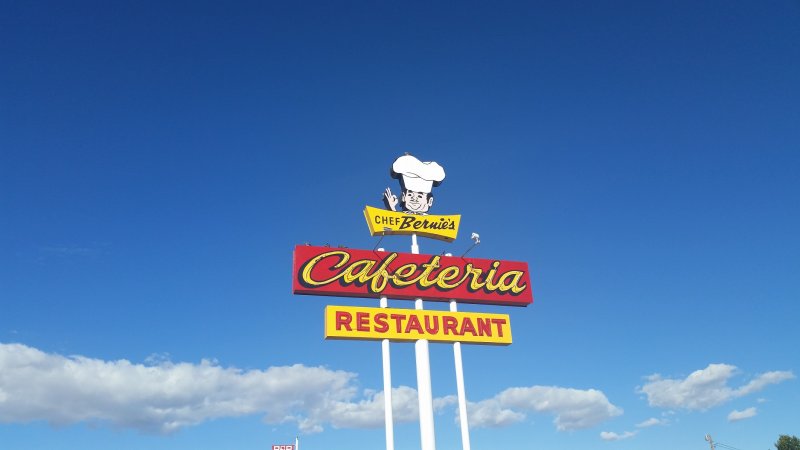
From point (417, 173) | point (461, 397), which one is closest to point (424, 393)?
point (461, 397)

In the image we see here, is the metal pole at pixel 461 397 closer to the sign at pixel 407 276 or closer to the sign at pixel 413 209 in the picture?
the sign at pixel 407 276

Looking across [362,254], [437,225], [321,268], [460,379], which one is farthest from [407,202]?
[460,379]

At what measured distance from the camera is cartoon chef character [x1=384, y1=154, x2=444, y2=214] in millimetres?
28188

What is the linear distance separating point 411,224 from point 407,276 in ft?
8.68

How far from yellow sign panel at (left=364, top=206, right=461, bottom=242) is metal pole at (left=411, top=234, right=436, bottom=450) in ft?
11.0

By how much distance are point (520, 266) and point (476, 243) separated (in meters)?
2.58

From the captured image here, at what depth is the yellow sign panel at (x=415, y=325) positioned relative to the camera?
24.2 meters

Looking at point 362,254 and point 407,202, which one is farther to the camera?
point 407,202

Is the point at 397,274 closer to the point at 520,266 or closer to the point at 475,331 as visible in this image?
the point at 475,331

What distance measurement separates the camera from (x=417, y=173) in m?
28.9

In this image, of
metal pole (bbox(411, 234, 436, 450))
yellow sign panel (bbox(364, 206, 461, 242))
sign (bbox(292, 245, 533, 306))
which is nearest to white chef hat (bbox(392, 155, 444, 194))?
yellow sign panel (bbox(364, 206, 461, 242))

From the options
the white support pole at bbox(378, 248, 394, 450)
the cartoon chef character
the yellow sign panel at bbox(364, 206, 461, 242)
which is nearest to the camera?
the white support pole at bbox(378, 248, 394, 450)

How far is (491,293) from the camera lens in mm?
27328

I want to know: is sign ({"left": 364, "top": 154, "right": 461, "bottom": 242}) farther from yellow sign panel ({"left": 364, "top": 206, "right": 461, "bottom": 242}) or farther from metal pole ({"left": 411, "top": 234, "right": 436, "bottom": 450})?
metal pole ({"left": 411, "top": 234, "right": 436, "bottom": 450})
